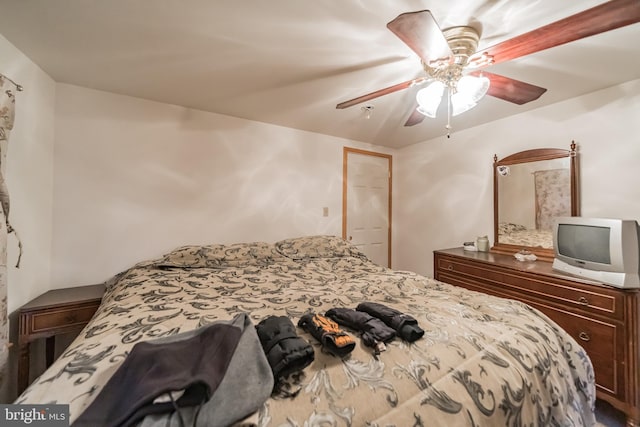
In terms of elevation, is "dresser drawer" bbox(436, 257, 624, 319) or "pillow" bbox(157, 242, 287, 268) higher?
"pillow" bbox(157, 242, 287, 268)

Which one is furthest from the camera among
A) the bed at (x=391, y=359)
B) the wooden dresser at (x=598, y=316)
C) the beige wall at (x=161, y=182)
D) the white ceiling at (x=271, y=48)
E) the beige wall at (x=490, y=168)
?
the beige wall at (x=161, y=182)

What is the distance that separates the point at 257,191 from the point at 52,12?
5.90 feet

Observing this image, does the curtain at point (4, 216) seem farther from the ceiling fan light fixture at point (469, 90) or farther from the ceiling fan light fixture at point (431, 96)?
the ceiling fan light fixture at point (469, 90)

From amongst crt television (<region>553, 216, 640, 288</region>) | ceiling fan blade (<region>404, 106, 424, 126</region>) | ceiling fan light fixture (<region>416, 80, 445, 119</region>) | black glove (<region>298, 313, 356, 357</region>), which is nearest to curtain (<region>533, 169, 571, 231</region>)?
crt television (<region>553, 216, 640, 288</region>)

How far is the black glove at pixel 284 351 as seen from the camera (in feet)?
2.31

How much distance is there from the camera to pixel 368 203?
3492 millimetres

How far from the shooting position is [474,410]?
707 mm

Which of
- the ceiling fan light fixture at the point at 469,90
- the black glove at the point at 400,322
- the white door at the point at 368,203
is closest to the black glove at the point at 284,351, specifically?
the black glove at the point at 400,322

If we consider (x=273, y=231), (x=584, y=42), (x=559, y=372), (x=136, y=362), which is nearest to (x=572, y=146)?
(x=584, y=42)

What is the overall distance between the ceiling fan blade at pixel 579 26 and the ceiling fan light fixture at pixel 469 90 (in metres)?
0.14

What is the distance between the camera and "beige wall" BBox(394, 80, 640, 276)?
5.98ft

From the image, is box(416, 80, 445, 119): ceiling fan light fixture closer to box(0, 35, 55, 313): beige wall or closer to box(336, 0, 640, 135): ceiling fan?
box(336, 0, 640, 135): ceiling fan

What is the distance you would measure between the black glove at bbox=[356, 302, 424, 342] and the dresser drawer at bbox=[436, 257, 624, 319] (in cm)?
148

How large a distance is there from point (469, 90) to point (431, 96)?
0.64ft
